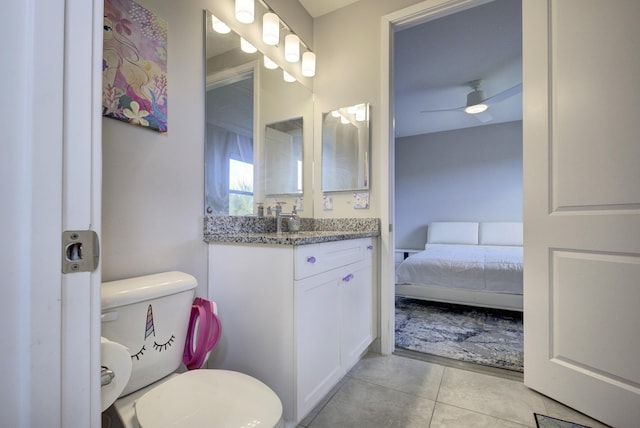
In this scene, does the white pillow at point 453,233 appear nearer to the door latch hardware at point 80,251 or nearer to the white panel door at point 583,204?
the white panel door at point 583,204

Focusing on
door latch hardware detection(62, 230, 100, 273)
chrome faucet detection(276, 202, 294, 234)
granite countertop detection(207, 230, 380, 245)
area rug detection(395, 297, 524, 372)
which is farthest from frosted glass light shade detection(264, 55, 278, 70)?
area rug detection(395, 297, 524, 372)

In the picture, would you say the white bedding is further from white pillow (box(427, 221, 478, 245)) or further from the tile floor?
white pillow (box(427, 221, 478, 245))

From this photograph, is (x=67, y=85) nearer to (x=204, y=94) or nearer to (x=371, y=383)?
(x=204, y=94)

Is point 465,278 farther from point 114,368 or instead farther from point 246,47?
point 114,368

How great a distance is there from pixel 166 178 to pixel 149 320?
59 cm

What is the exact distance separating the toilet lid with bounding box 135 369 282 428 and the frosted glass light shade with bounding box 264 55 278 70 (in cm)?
176

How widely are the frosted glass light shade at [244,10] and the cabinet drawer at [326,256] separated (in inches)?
51.6

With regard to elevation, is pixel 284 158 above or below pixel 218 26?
below

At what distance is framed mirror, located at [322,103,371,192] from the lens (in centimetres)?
202

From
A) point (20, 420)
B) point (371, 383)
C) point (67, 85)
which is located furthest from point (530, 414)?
point (67, 85)

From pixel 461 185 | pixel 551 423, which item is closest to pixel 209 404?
pixel 551 423

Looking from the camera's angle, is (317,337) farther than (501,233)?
No

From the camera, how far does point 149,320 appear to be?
95cm

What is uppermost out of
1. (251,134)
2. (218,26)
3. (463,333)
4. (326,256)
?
(218,26)
